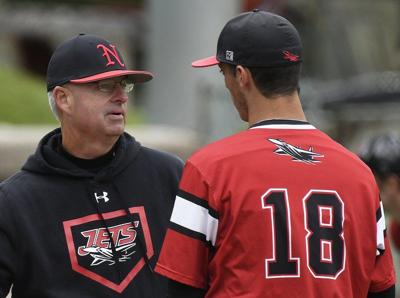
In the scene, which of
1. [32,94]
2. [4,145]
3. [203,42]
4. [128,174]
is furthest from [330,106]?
[128,174]

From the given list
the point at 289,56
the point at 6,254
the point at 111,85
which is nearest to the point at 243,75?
the point at 289,56

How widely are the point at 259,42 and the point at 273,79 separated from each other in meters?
0.14

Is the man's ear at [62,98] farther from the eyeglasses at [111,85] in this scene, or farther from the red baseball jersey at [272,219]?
the red baseball jersey at [272,219]

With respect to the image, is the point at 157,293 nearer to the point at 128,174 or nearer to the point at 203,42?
the point at 128,174

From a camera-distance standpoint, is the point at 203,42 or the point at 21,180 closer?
the point at 21,180

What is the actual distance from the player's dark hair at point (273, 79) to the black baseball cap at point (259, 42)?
21mm

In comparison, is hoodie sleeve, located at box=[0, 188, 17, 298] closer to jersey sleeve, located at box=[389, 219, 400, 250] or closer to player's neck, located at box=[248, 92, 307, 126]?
player's neck, located at box=[248, 92, 307, 126]

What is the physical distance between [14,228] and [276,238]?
3.80ft

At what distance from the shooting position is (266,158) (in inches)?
139

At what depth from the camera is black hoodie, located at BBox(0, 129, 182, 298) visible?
4.08 meters

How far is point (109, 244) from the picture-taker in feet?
13.7

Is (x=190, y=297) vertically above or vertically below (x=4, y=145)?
above

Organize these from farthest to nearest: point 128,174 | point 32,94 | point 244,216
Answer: point 32,94 → point 128,174 → point 244,216

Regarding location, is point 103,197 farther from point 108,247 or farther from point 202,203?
point 202,203
